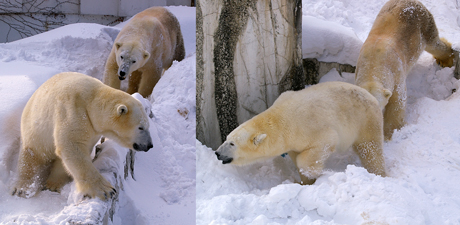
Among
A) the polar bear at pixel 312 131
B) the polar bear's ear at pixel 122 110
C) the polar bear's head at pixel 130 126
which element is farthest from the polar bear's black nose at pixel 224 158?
the polar bear's ear at pixel 122 110

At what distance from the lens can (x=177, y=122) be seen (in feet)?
→ 12.1

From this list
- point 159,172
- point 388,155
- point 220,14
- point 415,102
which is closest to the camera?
point 159,172

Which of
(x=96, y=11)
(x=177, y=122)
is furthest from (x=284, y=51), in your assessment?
(x=96, y=11)

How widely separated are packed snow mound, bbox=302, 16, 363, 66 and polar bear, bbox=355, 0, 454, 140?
0.42 m

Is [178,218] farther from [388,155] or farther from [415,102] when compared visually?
[415,102]

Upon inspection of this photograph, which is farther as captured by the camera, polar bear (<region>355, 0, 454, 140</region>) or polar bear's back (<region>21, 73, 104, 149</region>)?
polar bear (<region>355, 0, 454, 140</region>)

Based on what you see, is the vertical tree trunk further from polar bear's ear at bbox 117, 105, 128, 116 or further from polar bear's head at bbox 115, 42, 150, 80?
polar bear's ear at bbox 117, 105, 128, 116

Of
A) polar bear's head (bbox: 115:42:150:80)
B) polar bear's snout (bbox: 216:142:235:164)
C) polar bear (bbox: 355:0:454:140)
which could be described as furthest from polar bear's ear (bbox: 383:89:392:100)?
polar bear's head (bbox: 115:42:150:80)

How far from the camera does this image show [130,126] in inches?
103

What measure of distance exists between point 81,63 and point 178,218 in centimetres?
126

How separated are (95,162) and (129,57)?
3.13 ft

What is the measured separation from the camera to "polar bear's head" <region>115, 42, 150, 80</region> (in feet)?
9.98

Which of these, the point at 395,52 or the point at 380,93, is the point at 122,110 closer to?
the point at 380,93

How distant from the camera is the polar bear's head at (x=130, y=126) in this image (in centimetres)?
257
